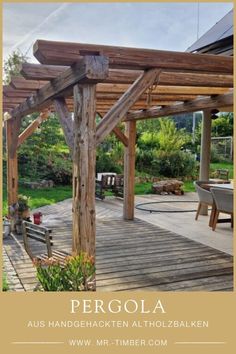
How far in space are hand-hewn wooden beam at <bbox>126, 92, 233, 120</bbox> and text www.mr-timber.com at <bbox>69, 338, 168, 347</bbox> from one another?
4.06 m

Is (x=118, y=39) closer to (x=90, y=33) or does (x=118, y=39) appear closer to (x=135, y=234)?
(x=90, y=33)

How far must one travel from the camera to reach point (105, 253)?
5883 mm

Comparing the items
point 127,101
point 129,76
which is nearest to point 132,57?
point 127,101

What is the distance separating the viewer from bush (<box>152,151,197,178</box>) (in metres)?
15.4

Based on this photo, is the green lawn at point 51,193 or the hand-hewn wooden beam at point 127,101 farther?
the green lawn at point 51,193

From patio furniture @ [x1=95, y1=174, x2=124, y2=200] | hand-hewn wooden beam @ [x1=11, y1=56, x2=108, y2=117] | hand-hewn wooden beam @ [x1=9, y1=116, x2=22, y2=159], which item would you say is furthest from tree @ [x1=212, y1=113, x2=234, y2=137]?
hand-hewn wooden beam @ [x1=11, y1=56, x2=108, y2=117]

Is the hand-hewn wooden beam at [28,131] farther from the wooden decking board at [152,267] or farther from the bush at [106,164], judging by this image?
the bush at [106,164]

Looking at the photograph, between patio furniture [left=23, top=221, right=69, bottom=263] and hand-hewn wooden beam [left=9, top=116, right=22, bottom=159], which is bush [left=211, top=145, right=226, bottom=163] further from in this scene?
patio furniture [left=23, top=221, right=69, bottom=263]

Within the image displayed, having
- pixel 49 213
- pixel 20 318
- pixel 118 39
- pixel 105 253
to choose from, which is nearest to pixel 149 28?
pixel 118 39

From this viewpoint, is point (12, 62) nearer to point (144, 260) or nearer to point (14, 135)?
point (14, 135)

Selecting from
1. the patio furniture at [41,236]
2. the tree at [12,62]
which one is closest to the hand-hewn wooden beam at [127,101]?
the patio furniture at [41,236]

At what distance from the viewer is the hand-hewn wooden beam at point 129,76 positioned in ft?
13.7

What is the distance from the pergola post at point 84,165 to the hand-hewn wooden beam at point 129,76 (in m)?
0.67

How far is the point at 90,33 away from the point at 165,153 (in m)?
5.37
